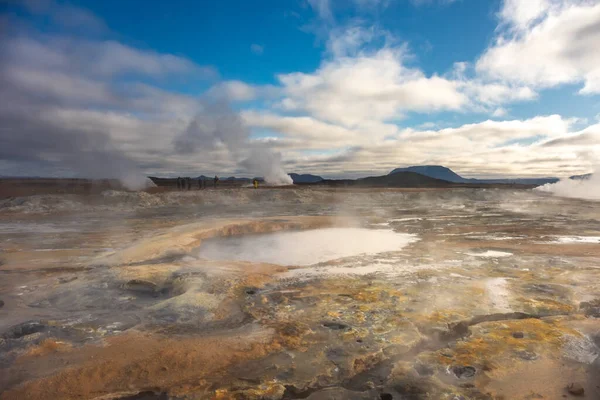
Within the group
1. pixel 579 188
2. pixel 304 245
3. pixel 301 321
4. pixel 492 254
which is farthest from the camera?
pixel 579 188

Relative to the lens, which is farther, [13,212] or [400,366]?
[13,212]

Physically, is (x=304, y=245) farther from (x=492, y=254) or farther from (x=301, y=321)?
(x=301, y=321)

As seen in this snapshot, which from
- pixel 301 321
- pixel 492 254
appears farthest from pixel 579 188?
pixel 301 321

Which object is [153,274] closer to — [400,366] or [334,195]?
[400,366]

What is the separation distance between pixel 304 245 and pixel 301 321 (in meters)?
6.26

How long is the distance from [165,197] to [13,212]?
8.89 m

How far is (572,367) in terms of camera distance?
12.1ft

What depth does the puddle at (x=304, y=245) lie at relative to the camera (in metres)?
9.41

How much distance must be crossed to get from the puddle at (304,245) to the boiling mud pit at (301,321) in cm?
14

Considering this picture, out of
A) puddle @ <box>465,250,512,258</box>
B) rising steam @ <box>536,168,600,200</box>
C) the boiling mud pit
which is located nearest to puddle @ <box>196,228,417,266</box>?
the boiling mud pit

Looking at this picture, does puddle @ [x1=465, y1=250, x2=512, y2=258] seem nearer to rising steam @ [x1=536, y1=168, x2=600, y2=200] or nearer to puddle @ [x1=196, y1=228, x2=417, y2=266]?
puddle @ [x1=196, y1=228, x2=417, y2=266]

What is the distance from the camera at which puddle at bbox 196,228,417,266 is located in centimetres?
941

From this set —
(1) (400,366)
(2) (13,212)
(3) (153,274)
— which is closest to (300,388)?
(1) (400,366)

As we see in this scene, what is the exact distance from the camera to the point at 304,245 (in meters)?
11.1
